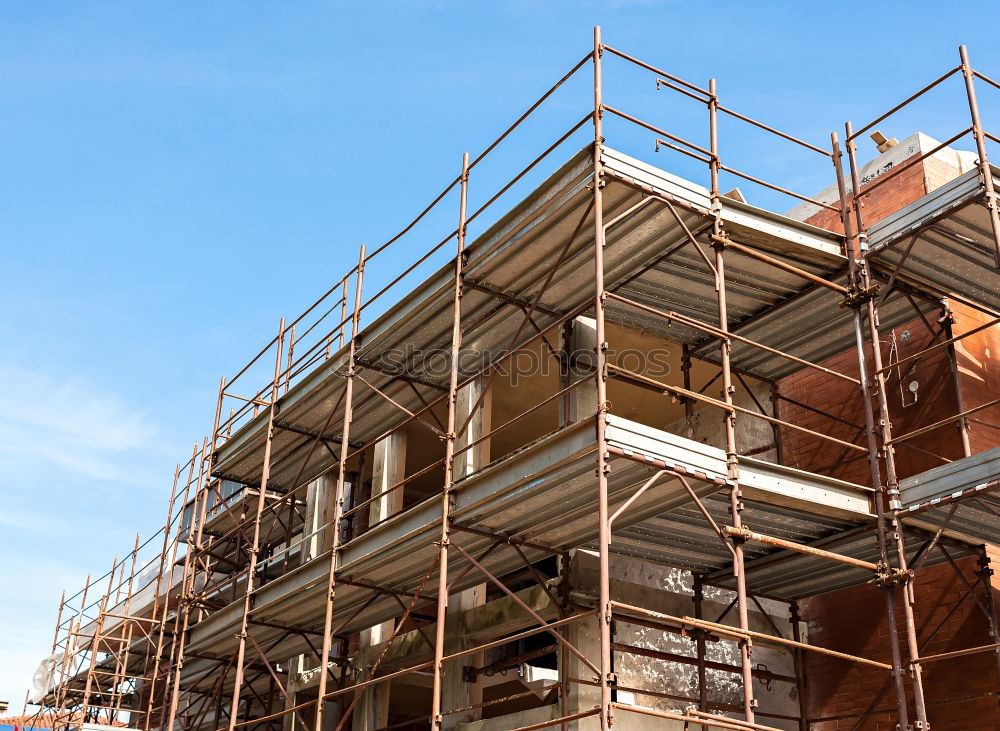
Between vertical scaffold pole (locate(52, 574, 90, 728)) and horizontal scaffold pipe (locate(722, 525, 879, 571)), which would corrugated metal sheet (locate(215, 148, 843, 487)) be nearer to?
horizontal scaffold pipe (locate(722, 525, 879, 571))

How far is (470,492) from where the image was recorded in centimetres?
1180

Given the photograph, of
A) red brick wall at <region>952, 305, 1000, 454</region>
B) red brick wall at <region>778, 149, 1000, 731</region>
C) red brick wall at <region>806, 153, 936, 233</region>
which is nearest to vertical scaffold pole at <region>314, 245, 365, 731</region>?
red brick wall at <region>778, 149, 1000, 731</region>

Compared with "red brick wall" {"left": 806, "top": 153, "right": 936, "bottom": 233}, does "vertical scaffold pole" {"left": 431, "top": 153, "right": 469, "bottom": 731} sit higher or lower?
lower

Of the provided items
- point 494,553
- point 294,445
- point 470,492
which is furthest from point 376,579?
point 294,445

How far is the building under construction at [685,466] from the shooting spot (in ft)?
36.8

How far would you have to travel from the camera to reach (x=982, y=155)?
11781mm

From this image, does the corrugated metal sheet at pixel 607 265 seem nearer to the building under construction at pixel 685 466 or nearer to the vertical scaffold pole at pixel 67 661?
the building under construction at pixel 685 466

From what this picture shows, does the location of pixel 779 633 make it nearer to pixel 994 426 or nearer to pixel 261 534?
Result: pixel 994 426

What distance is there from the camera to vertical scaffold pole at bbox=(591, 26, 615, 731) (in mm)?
9172

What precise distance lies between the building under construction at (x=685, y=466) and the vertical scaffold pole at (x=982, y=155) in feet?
0.12

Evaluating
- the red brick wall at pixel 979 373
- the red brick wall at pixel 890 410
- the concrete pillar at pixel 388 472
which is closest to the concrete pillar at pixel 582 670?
the red brick wall at pixel 890 410

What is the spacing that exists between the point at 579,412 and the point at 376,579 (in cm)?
330

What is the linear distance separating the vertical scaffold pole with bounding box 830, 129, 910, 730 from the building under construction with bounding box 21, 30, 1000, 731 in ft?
0.17

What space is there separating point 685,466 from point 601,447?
1007 millimetres
